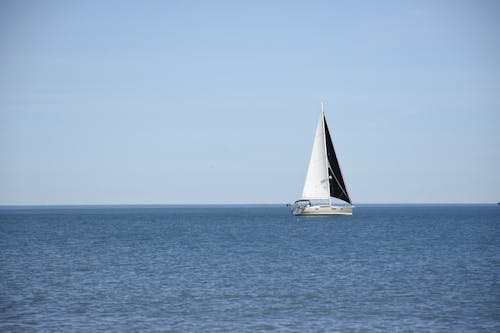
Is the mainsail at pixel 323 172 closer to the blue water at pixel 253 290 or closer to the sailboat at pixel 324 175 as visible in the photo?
the sailboat at pixel 324 175

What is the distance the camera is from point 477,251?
60.0m

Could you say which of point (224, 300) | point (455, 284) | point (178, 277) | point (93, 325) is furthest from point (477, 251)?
point (93, 325)

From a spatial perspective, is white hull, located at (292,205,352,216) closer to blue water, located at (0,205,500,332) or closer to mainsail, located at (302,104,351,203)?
mainsail, located at (302,104,351,203)

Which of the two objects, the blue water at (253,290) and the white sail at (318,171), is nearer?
the blue water at (253,290)

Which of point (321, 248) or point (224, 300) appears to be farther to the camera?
point (321, 248)

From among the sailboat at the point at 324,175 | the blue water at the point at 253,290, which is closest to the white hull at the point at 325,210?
the sailboat at the point at 324,175

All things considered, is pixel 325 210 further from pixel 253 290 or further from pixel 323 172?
pixel 253 290

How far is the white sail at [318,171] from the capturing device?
10719cm

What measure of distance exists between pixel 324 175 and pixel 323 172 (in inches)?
21.6

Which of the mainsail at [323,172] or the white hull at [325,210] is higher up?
the mainsail at [323,172]

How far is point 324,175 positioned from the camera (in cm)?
10819

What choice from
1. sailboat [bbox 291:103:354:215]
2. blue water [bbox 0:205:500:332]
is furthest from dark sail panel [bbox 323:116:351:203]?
blue water [bbox 0:205:500:332]

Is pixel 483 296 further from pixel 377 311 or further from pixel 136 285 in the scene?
pixel 136 285

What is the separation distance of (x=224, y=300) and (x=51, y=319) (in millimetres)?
8870
